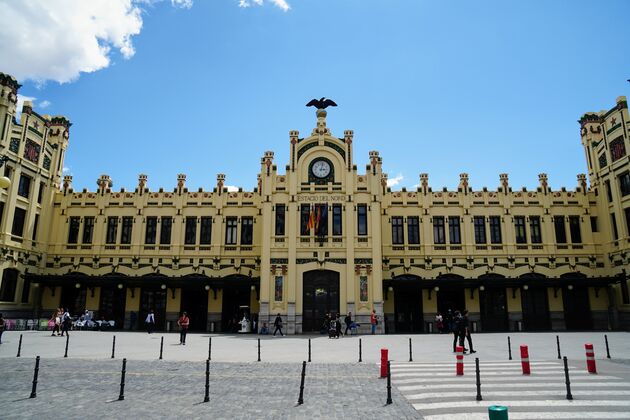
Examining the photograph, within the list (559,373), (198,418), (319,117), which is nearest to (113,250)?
(319,117)

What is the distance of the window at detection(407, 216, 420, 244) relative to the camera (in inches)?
1517

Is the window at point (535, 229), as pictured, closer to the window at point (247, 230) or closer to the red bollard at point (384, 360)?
the window at point (247, 230)

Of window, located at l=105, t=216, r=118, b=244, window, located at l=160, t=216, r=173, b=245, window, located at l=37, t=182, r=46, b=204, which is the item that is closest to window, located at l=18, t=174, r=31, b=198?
window, located at l=37, t=182, r=46, b=204

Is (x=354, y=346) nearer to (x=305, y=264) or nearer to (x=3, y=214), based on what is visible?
(x=305, y=264)

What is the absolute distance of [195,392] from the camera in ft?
37.3

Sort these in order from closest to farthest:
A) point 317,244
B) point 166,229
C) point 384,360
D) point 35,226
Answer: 1. point 384,360
2. point 317,244
3. point 35,226
4. point 166,229

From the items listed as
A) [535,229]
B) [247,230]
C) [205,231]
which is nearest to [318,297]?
[247,230]

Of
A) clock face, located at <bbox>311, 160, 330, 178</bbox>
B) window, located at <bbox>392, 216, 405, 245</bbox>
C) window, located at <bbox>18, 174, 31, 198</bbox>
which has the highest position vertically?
clock face, located at <bbox>311, 160, 330, 178</bbox>

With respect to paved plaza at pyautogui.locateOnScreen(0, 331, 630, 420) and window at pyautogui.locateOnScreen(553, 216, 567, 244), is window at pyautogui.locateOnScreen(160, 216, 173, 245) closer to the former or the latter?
paved plaza at pyautogui.locateOnScreen(0, 331, 630, 420)

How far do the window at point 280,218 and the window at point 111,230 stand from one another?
15.8 m

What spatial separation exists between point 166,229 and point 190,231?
89.4 inches

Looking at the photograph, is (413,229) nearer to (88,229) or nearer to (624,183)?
(624,183)

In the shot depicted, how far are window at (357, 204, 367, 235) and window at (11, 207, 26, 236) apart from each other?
Answer: 28.9m

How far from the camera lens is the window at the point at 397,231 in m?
38.5
